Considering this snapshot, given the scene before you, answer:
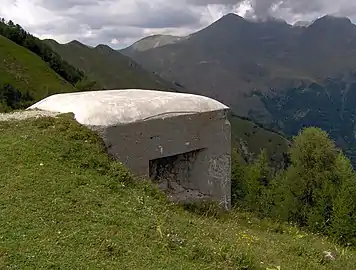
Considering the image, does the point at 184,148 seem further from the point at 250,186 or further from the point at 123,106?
the point at 250,186

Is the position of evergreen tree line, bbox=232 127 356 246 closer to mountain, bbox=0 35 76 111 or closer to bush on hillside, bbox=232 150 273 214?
bush on hillside, bbox=232 150 273 214

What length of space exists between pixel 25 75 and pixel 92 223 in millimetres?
75525

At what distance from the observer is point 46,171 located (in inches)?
431

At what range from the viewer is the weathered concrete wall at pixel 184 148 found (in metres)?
13.9

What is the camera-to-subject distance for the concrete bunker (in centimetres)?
1390

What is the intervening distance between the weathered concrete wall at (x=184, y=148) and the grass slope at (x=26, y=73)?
59.3 m

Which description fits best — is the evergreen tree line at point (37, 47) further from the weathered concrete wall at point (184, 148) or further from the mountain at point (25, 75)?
the weathered concrete wall at point (184, 148)

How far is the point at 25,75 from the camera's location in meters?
79.8

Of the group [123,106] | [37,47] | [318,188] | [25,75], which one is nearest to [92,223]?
[123,106]

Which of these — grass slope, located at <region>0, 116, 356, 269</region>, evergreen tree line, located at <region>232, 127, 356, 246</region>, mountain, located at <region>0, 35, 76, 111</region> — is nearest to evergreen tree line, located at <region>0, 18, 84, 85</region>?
mountain, located at <region>0, 35, 76, 111</region>

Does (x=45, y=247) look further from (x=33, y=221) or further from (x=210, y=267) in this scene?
(x=210, y=267)

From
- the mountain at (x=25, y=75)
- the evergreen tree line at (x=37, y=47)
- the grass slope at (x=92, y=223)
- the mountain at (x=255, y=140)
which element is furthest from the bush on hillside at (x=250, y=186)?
the mountain at (x=255, y=140)

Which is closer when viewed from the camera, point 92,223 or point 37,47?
point 92,223

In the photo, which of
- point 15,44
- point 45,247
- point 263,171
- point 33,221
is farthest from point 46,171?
point 15,44
